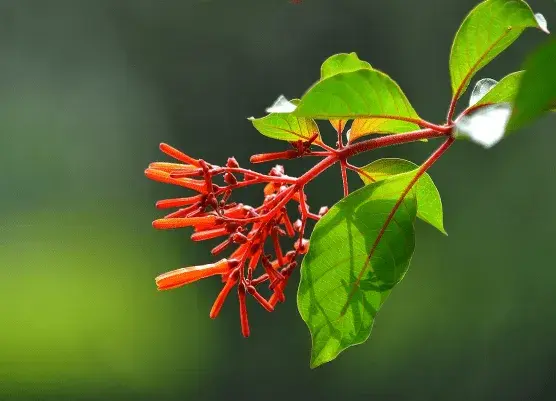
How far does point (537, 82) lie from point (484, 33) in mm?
206

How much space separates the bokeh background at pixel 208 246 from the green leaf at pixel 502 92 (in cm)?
462

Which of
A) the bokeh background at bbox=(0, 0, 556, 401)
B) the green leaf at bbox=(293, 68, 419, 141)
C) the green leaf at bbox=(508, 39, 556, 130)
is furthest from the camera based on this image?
the bokeh background at bbox=(0, 0, 556, 401)

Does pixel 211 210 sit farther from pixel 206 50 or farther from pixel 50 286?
pixel 206 50

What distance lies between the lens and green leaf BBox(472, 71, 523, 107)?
20.6 inches

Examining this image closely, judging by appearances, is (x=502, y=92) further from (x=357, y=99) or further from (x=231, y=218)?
(x=231, y=218)

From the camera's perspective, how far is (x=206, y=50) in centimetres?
577

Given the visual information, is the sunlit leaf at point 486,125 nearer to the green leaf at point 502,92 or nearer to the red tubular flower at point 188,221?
the green leaf at point 502,92

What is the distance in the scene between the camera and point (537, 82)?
1.27 feet

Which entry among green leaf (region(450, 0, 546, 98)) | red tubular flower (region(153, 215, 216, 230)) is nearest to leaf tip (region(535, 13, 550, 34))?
green leaf (region(450, 0, 546, 98))

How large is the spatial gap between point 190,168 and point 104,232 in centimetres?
491

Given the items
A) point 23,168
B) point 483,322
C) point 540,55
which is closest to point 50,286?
point 23,168

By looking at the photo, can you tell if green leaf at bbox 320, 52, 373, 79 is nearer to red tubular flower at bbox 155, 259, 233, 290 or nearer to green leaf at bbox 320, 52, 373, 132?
green leaf at bbox 320, 52, 373, 132

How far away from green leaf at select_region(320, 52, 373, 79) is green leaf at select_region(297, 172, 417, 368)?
0.10 meters

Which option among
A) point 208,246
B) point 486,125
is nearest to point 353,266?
point 486,125
